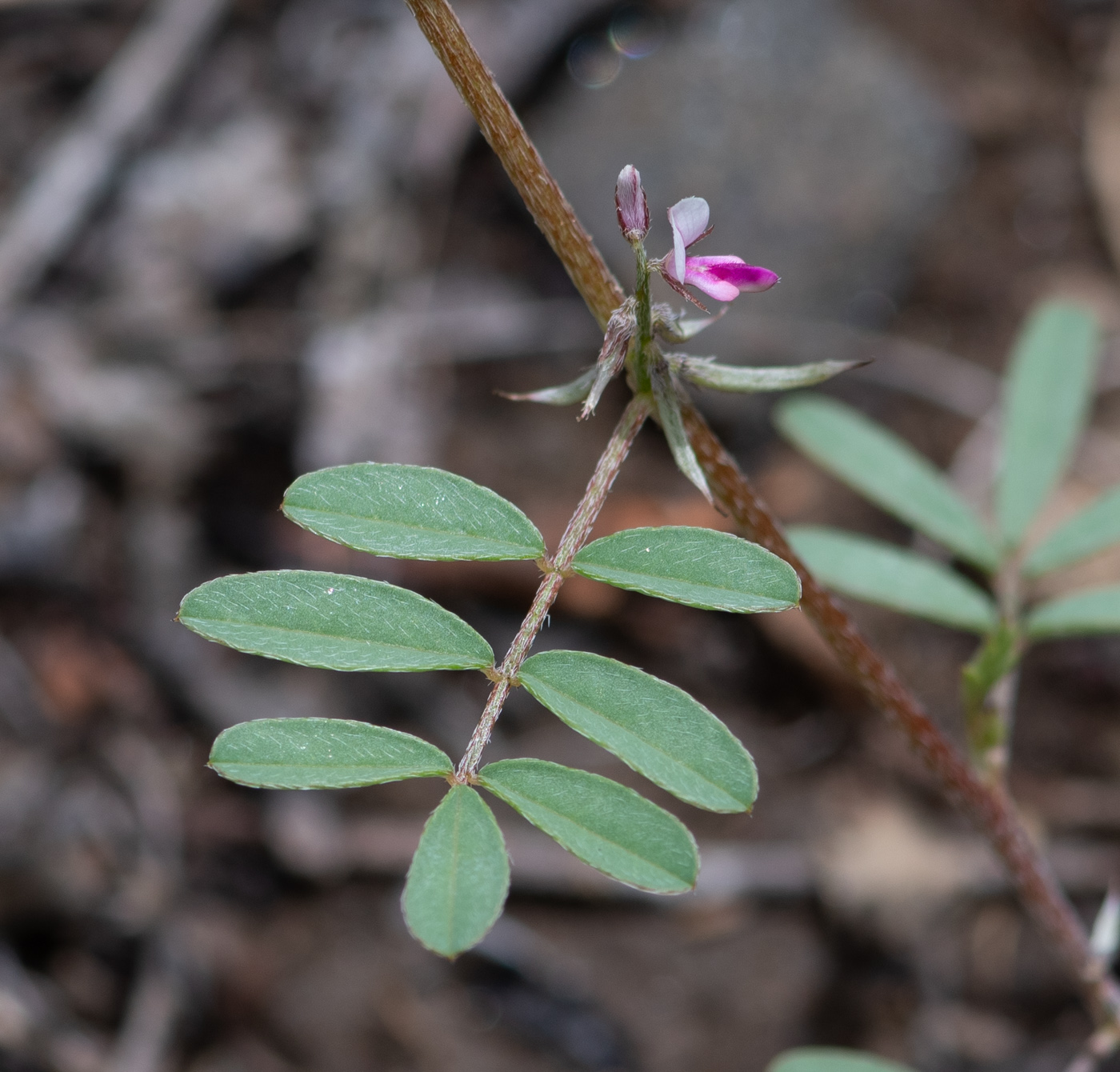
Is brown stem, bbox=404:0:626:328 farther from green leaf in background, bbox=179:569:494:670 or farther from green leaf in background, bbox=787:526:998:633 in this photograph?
green leaf in background, bbox=787:526:998:633

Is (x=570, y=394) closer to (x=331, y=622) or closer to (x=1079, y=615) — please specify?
(x=331, y=622)

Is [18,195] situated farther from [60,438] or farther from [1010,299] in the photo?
[1010,299]

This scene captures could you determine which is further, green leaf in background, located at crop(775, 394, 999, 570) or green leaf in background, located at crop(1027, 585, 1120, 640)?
green leaf in background, located at crop(775, 394, 999, 570)

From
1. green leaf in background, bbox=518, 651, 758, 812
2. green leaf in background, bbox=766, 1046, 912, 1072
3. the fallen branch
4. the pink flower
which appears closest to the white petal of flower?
the pink flower

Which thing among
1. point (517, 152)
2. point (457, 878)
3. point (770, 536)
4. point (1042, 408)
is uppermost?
point (1042, 408)

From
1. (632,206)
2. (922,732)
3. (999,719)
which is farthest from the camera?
(999,719)

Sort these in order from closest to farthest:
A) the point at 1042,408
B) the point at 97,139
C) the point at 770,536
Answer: the point at 770,536 → the point at 1042,408 → the point at 97,139

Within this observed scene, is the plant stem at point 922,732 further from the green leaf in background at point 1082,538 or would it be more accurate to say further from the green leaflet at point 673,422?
the green leaf in background at point 1082,538

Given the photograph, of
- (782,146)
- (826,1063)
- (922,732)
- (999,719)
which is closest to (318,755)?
(922,732)
